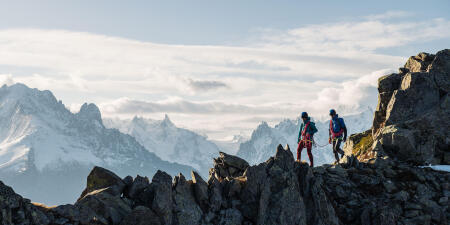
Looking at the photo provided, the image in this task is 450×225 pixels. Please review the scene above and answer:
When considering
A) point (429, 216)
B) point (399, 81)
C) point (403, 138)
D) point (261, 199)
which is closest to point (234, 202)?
point (261, 199)

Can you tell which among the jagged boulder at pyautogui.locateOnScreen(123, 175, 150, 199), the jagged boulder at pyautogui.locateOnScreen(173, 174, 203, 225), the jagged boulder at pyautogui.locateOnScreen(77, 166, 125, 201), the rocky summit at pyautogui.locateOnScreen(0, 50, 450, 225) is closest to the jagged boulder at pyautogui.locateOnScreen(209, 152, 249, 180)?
the rocky summit at pyautogui.locateOnScreen(0, 50, 450, 225)

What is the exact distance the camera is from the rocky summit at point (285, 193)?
87.7 ft

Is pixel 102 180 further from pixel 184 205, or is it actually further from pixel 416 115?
pixel 416 115

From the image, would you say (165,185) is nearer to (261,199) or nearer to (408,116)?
(261,199)

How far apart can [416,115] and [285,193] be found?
1618 centimetres

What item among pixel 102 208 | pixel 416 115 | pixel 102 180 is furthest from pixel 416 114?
pixel 102 208

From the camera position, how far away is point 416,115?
39.3 meters

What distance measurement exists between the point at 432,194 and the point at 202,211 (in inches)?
634

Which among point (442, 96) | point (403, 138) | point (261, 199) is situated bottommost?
point (261, 199)

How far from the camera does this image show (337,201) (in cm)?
3142

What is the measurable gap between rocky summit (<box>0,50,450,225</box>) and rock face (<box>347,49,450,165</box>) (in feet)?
0.30

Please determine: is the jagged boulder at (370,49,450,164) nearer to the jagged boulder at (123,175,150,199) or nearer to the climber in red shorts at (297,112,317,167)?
the climber in red shorts at (297,112,317,167)

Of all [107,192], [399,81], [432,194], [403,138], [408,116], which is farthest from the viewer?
[399,81]

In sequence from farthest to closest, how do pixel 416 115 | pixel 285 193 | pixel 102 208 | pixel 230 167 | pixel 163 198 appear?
pixel 416 115
pixel 230 167
pixel 285 193
pixel 163 198
pixel 102 208
